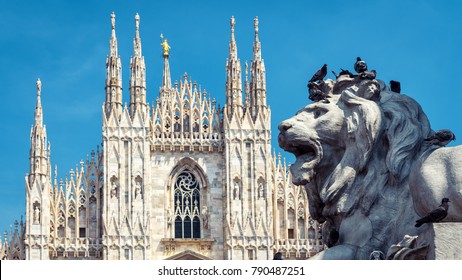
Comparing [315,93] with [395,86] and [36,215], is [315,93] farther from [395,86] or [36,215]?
[36,215]

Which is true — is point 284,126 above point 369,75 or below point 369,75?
below

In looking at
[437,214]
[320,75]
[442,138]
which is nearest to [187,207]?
[320,75]

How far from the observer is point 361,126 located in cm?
573

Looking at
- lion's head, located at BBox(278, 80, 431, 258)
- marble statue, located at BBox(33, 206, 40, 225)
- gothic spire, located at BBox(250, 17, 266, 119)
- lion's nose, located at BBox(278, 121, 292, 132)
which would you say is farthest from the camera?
gothic spire, located at BBox(250, 17, 266, 119)

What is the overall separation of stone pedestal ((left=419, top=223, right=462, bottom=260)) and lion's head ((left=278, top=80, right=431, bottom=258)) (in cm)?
56

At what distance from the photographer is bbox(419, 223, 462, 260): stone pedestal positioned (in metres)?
4.87

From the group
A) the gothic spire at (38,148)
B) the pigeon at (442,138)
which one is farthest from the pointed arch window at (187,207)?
the pigeon at (442,138)

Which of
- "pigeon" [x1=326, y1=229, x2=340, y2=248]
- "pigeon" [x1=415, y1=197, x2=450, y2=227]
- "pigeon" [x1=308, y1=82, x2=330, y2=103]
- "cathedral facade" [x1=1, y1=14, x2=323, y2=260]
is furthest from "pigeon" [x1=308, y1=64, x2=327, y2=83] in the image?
"cathedral facade" [x1=1, y1=14, x2=323, y2=260]

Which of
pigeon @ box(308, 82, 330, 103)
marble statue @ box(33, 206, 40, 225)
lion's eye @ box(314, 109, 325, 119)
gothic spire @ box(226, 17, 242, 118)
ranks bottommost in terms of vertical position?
lion's eye @ box(314, 109, 325, 119)

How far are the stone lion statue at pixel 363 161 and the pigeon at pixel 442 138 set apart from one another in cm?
4

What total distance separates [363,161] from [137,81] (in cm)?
3420

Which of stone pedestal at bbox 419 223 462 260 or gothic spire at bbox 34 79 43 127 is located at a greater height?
gothic spire at bbox 34 79 43 127

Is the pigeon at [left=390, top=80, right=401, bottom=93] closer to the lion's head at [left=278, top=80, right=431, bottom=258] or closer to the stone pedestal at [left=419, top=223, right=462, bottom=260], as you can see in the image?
the lion's head at [left=278, top=80, right=431, bottom=258]
